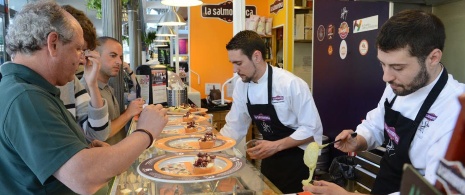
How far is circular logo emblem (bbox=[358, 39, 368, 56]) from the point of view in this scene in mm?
3919

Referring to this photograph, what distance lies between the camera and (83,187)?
3.90ft

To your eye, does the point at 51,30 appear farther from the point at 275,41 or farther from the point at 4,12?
the point at 275,41

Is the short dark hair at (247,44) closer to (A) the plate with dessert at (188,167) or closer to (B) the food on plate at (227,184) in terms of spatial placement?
(A) the plate with dessert at (188,167)

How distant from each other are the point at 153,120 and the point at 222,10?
573 centimetres

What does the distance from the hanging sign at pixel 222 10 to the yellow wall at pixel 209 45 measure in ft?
0.20

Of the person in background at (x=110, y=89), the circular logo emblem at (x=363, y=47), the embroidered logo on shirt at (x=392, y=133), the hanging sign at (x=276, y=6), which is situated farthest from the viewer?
the hanging sign at (x=276, y=6)

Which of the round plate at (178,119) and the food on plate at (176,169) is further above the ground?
the round plate at (178,119)

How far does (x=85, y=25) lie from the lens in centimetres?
207

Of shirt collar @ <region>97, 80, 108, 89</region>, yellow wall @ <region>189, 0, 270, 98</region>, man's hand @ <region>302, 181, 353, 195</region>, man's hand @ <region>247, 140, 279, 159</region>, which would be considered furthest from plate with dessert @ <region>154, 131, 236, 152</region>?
yellow wall @ <region>189, 0, 270, 98</region>

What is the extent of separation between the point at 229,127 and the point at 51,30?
5.93 feet

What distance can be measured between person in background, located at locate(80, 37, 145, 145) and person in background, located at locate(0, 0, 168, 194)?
143cm

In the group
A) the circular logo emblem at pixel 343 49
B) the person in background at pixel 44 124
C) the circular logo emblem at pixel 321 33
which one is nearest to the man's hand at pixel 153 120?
the person in background at pixel 44 124

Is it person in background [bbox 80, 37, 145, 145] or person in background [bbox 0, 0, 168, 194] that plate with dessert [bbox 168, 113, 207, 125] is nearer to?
person in background [bbox 80, 37, 145, 145]

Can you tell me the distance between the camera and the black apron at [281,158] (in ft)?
8.56
